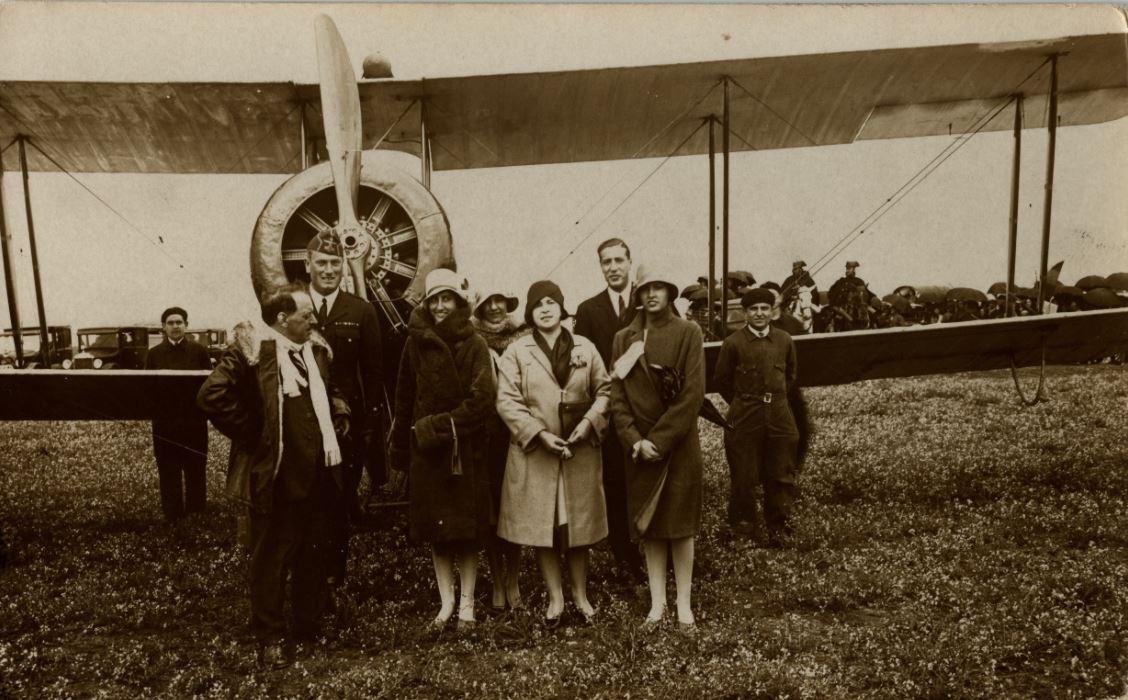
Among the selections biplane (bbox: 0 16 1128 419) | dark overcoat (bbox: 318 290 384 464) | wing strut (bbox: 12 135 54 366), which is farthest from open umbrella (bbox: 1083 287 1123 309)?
wing strut (bbox: 12 135 54 366)

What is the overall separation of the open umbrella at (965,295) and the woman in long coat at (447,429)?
5215 millimetres

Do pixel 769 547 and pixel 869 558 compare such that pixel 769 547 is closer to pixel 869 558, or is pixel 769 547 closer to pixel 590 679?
pixel 869 558

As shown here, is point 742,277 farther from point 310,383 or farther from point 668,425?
point 310,383

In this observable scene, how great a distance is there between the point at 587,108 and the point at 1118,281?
4.08 metres

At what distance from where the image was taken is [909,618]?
11.5ft

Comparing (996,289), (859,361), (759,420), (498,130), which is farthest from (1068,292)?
(498,130)

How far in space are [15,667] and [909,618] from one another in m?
4.08

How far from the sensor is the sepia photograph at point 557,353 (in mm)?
3332

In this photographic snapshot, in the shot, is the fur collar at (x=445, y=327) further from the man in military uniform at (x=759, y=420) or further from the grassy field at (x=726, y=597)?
the man in military uniform at (x=759, y=420)

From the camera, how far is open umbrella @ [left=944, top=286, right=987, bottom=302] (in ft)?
22.2

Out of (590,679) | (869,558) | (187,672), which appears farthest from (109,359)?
(869,558)

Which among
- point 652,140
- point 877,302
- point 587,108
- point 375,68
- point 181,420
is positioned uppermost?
point 375,68

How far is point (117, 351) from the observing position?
6129mm

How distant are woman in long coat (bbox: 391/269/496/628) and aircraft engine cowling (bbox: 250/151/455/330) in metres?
1.39
